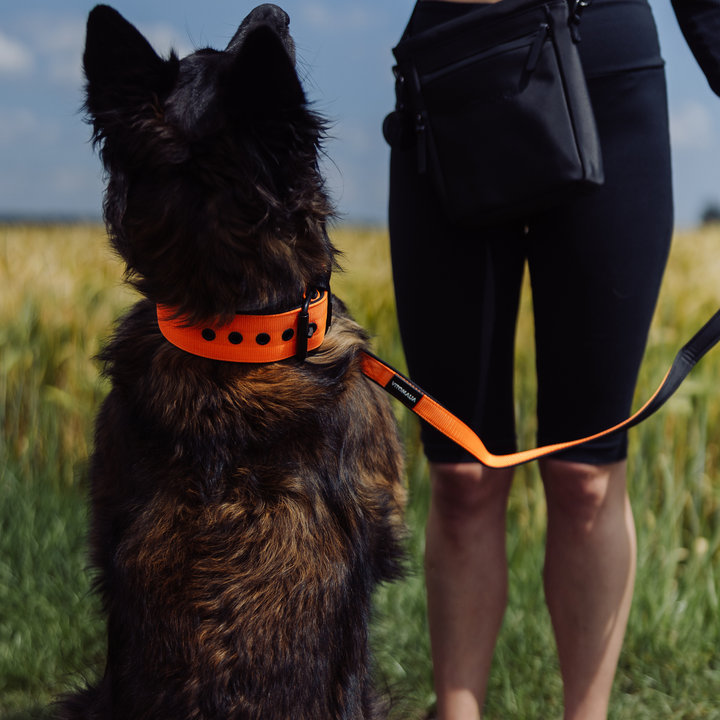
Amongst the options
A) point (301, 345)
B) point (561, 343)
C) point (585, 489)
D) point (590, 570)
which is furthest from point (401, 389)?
point (590, 570)

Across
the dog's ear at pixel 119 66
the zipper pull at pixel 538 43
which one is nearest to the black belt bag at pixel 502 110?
the zipper pull at pixel 538 43

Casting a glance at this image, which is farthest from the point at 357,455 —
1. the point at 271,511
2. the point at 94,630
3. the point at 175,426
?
the point at 94,630

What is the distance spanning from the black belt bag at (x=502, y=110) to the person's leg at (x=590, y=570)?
0.68m

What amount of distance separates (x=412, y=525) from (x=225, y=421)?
1.82 metres

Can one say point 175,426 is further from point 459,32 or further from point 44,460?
point 44,460

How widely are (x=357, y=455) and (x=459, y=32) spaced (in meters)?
0.97

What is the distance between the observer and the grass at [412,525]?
226 centimetres

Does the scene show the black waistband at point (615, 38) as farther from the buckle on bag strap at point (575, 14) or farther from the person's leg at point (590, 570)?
the person's leg at point (590, 570)

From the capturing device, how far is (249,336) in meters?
1.26

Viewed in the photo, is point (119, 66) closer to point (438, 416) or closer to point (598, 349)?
point (438, 416)

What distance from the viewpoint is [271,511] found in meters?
1.18

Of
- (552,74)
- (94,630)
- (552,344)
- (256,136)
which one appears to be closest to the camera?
(256,136)

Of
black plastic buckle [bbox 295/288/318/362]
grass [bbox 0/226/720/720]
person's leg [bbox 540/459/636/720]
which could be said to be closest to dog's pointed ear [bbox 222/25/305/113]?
black plastic buckle [bbox 295/288/318/362]

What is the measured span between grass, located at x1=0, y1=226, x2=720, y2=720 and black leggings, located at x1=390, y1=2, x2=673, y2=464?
0.47m
